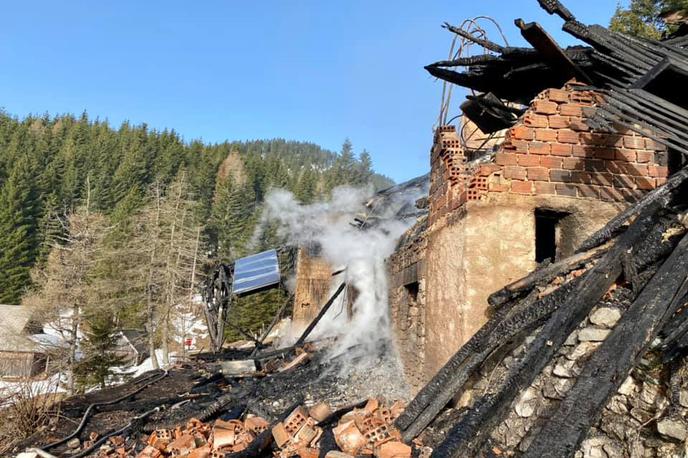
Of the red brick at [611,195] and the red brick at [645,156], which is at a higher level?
the red brick at [645,156]

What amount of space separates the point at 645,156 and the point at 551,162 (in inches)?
41.2

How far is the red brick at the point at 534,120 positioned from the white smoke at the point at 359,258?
4.42m

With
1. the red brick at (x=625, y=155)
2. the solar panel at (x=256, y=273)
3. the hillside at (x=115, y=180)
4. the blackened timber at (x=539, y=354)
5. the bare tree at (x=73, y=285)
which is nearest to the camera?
the blackened timber at (x=539, y=354)

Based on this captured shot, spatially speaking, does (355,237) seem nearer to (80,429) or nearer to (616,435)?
(80,429)

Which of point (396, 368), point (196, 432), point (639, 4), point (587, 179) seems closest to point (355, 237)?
point (396, 368)

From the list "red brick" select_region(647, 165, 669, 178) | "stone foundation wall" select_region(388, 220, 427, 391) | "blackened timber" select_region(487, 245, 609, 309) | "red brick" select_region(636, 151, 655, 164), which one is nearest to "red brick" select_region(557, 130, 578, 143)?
"red brick" select_region(636, 151, 655, 164)

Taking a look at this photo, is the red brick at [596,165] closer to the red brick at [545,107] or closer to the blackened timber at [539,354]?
the red brick at [545,107]

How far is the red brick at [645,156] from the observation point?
537cm

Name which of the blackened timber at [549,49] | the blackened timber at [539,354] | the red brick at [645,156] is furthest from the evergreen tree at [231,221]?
the blackened timber at [539,354]

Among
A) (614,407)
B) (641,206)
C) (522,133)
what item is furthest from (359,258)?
(614,407)

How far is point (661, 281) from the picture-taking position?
11.2 feet

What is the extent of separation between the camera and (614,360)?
3.08 m

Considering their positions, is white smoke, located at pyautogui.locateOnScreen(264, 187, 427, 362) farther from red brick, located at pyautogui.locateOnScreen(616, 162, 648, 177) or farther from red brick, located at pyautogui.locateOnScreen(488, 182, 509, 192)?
red brick, located at pyautogui.locateOnScreen(616, 162, 648, 177)

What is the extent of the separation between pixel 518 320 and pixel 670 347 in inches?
51.6
